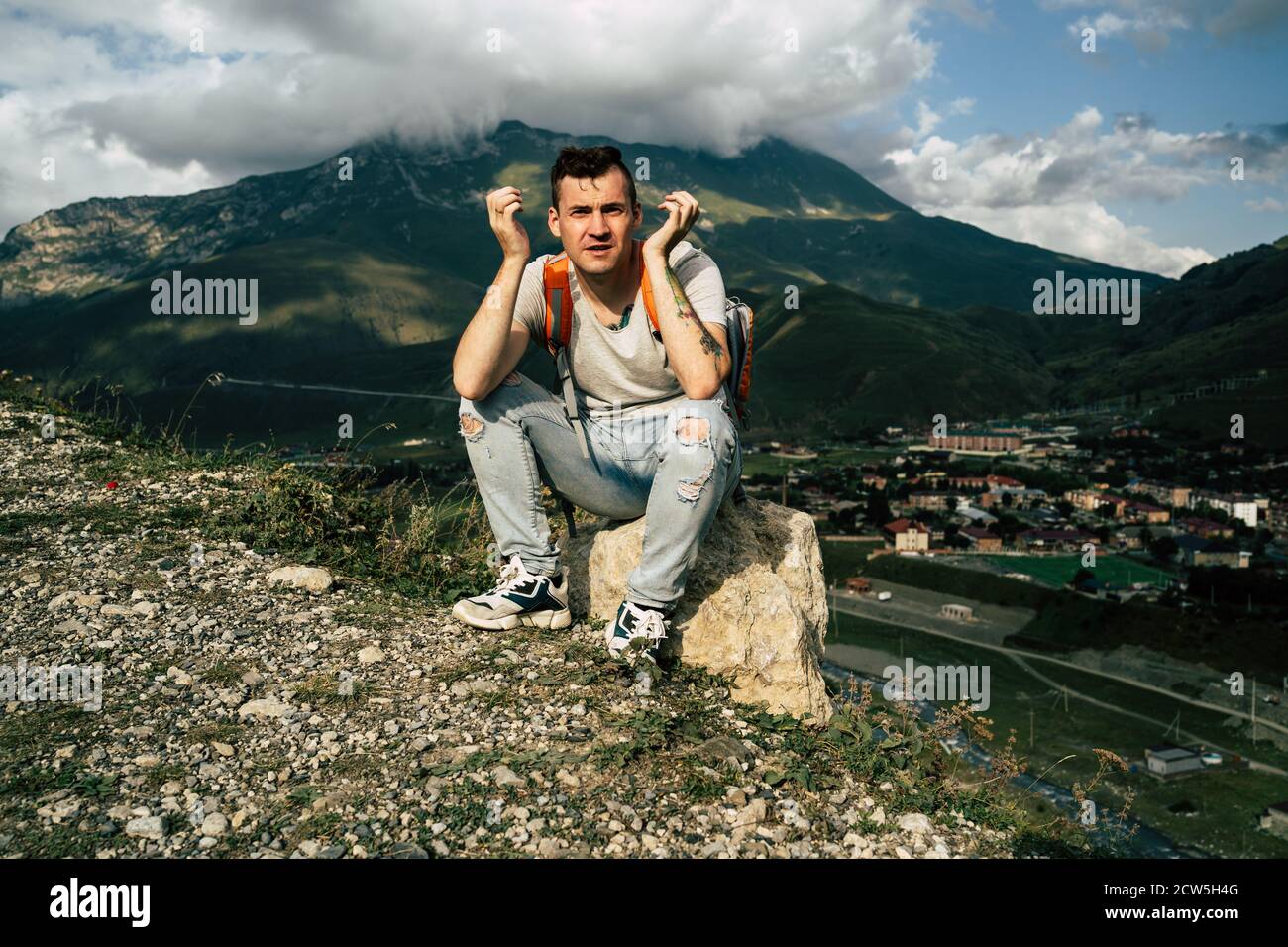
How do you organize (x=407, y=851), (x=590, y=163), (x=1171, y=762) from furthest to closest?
(x=1171, y=762), (x=590, y=163), (x=407, y=851)

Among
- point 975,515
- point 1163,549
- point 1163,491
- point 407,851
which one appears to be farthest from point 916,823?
point 1163,491

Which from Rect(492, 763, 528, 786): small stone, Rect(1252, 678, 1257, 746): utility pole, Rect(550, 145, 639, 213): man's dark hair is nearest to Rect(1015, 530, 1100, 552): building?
Rect(1252, 678, 1257, 746): utility pole

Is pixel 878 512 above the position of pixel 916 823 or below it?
below

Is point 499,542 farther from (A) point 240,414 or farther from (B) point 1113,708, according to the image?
(A) point 240,414

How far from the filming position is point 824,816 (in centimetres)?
405

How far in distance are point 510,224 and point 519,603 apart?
2632 mm

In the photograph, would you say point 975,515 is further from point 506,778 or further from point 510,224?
point 506,778

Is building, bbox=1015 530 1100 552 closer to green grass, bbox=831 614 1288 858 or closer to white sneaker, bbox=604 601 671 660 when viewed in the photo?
green grass, bbox=831 614 1288 858

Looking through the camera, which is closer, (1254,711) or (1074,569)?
(1254,711)

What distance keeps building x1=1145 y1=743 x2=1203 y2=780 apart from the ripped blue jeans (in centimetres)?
3823

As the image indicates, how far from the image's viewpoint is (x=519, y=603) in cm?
593
